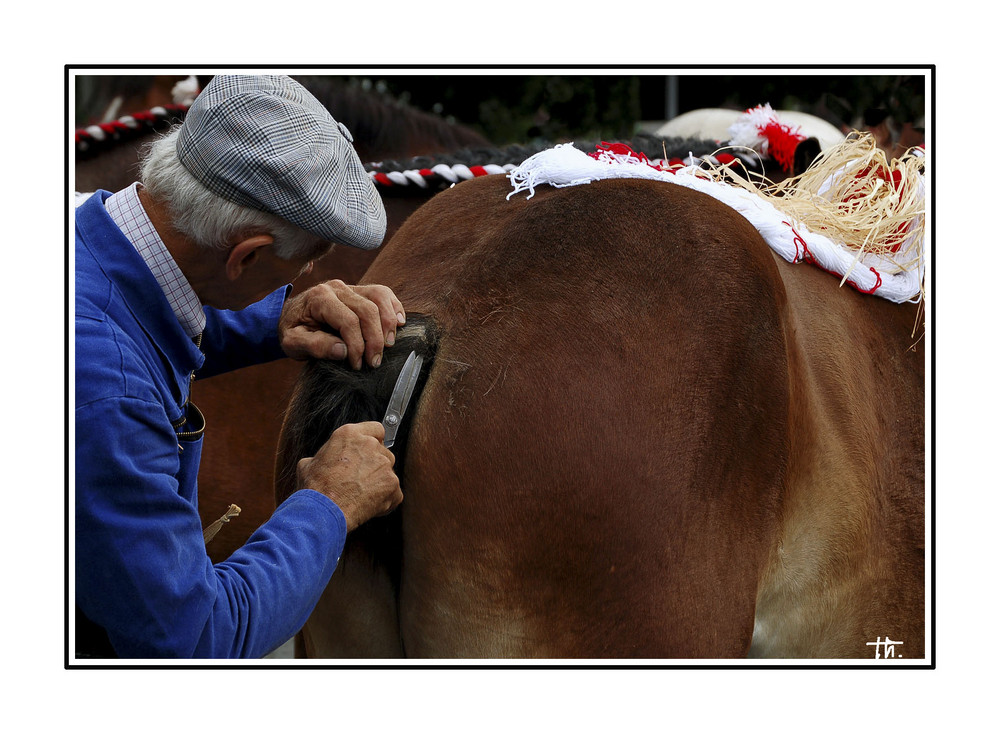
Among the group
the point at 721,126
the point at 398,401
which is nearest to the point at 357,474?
the point at 398,401

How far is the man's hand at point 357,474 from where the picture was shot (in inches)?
50.2

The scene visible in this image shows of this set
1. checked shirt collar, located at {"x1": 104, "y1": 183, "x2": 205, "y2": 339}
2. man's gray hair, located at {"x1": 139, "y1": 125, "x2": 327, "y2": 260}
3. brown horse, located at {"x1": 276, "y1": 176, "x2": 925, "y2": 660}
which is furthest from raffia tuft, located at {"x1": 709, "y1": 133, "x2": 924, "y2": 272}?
checked shirt collar, located at {"x1": 104, "y1": 183, "x2": 205, "y2": 339}

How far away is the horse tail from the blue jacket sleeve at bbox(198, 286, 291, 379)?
0.99 ft

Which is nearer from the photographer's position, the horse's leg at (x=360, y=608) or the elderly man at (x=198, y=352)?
the elderly man at (x=198, y=352)

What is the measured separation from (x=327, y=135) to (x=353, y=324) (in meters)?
0.29

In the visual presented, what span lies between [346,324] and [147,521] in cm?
42

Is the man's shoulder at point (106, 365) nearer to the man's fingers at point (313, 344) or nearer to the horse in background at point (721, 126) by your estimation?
the man's fingers at point (313, 344)

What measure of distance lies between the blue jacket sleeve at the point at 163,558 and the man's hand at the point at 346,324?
255 mm

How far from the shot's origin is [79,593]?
119 cm

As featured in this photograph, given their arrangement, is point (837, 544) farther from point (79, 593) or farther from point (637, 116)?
point (637, 116)

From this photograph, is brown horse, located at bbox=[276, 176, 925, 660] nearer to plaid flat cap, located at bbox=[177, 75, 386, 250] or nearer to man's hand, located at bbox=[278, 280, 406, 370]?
man's hand, located at bbox=[278, 280, 406, 370]

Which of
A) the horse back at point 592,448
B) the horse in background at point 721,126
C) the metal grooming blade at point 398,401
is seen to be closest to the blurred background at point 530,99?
the horse in background at point 721,126

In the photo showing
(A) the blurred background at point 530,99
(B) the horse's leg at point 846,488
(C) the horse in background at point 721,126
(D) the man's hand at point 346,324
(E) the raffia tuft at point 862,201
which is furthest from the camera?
(A) the blurred background at point 530,99

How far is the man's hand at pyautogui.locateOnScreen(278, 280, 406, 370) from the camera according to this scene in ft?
4.48
